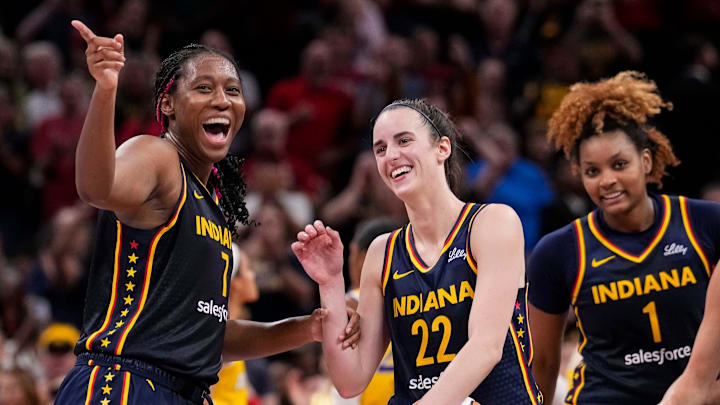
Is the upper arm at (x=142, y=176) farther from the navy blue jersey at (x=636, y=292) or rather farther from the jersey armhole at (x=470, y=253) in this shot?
the navy blue jersey at (x=636, y=292)

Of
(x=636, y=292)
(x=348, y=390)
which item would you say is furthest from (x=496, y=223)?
(x=636, y=292)

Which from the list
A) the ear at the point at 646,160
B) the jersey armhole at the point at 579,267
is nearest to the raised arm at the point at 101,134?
the jersey armhole at the point at 579,267

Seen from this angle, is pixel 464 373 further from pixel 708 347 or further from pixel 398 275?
pixel 708 347

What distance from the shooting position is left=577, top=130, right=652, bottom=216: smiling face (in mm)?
4988

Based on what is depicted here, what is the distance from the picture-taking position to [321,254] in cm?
450

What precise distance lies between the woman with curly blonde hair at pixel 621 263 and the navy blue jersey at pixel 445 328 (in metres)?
0.87

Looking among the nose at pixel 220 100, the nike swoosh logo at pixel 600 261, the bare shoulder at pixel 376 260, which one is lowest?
the bare shoulder at pixel 376 260

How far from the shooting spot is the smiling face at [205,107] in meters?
4.12

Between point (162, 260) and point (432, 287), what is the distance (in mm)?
1140

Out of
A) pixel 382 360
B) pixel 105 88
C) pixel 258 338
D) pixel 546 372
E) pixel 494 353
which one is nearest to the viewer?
pixel 105 88

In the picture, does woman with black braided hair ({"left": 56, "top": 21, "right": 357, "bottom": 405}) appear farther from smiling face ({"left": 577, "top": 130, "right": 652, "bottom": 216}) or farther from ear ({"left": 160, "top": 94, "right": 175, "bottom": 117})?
smiling face ({"left": 577, "top": 130, "right": 652, "bottom": 216})

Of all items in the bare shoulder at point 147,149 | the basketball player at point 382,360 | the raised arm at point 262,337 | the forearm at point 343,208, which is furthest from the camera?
the forearm at point 343,208

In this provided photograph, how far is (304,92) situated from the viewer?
36.0 ft

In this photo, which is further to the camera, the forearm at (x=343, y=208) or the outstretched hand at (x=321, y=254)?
the forearm at (x=343, y=208)
